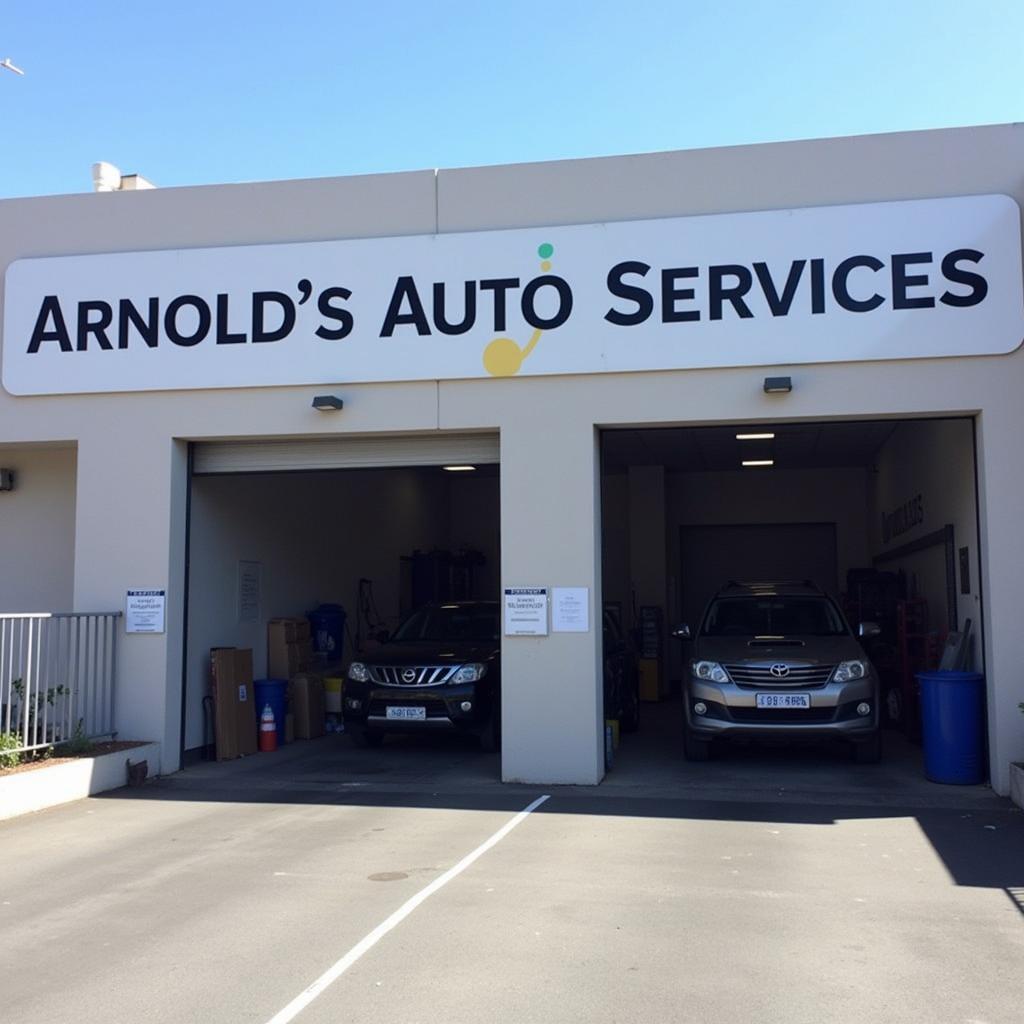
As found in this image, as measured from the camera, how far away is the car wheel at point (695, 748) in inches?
416

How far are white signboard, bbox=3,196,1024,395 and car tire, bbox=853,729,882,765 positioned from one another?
3575 mm

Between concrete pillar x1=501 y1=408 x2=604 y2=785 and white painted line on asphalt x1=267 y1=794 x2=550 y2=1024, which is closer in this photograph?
white painted line on asphalt x1=267 y1=794 x2=550 y2=1024

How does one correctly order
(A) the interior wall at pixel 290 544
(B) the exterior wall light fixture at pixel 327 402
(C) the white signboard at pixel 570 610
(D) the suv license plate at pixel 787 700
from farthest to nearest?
(A) the interior wall at pixel 290 544
(B) the exterior wall light fixture at pixel 327 402
(D) the suv license plate at pixel 787 700
(C) the white signboard at pixel 570 610

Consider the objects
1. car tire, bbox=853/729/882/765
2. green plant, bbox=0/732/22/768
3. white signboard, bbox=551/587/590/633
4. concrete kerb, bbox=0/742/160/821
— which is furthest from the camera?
car tire, bbox=853/729/882/765

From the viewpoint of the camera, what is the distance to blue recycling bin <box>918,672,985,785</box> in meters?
9.30

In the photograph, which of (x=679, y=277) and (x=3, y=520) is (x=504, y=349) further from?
(x=3, y=520)

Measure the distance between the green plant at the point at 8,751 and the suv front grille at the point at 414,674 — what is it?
3.54 meters

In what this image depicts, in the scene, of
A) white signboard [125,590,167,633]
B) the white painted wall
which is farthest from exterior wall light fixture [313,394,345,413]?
white signboard [125,590,167,633]

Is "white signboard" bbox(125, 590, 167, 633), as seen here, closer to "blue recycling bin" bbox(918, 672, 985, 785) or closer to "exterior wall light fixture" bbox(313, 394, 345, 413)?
"exterior wall light fixture" bbox(313, 394, 345, 413)

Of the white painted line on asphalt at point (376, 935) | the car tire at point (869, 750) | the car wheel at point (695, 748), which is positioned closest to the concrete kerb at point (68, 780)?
the white painted line on asphalt at point (376, 935)

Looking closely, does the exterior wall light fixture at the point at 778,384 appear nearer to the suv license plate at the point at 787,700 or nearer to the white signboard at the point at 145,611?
the suv license plate at the point at 787,700

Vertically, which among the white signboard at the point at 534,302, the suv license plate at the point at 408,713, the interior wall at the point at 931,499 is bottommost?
the suv license plate at the point at 408,713

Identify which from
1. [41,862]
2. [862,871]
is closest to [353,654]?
[41,862]

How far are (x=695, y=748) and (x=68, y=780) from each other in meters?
5.65
